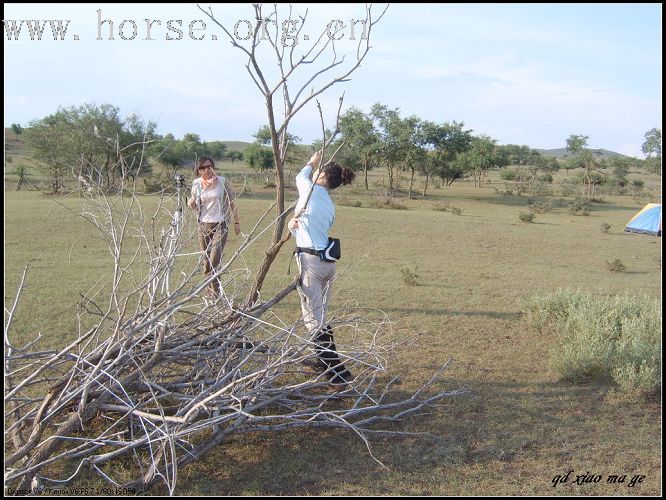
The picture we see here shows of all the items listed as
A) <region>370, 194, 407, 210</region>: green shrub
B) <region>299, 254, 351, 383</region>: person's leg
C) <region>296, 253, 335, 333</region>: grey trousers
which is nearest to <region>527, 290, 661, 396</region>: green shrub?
<region>299, 254, 351, 383</region>: person's leg

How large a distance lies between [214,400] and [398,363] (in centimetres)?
220

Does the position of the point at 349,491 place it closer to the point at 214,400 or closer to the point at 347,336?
the point at 214,400

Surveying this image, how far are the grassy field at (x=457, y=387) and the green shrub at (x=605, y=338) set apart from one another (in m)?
0.13

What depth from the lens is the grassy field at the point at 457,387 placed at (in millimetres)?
3260

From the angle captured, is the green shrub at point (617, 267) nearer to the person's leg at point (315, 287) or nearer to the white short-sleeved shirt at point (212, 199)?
the white short-sleeved shirt at point (212, 199)

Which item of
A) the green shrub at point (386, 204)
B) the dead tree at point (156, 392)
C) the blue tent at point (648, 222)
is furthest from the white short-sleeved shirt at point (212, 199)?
the green shrub at point (386, 204)

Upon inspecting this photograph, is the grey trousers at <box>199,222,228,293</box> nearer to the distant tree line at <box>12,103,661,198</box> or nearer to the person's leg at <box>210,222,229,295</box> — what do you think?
the person's leg at <box>210,222,229,295</box>

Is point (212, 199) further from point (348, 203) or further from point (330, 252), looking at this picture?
point (348, 203)

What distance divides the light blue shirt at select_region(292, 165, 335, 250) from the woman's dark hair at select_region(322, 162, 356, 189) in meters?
0.08

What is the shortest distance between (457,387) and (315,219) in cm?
170

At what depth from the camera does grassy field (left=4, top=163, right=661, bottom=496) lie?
10.7 feet

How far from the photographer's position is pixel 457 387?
4.62 metres

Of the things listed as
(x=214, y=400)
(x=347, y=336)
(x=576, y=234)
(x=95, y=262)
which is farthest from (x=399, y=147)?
(x=214, y=400)

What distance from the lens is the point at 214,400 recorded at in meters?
3.28
